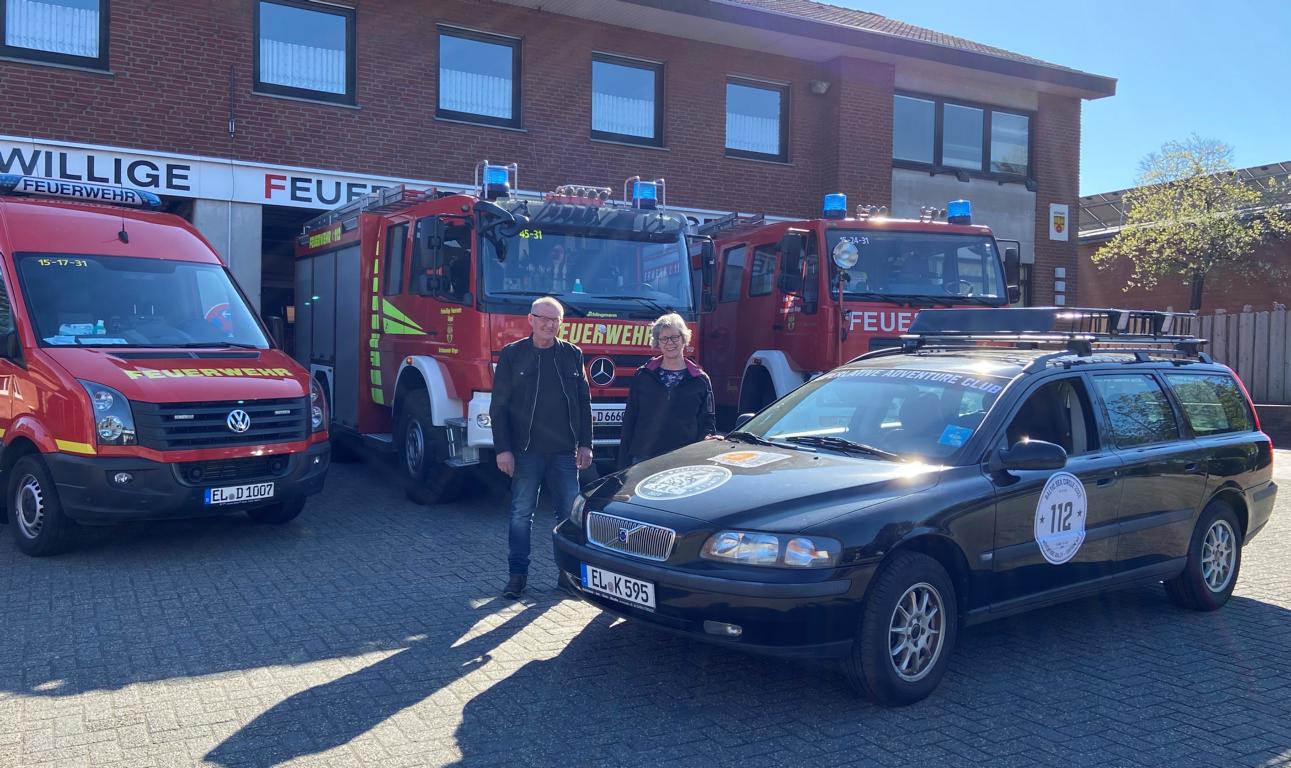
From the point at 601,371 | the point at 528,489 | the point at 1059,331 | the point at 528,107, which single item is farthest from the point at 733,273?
the point at 528,489

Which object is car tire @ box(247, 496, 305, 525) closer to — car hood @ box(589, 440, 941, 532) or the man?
the man

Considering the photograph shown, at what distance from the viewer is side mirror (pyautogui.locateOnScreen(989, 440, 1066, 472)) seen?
4.93 metres

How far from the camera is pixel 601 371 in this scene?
8.89 metres

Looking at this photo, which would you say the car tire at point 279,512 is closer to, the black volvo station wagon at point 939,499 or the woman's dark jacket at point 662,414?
the woman's dark jacket at point 662,414

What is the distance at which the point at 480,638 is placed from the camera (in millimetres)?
5449

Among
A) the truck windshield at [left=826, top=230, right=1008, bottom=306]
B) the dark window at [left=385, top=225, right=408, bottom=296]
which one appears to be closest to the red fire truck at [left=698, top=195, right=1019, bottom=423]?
the truck windshield at [left=826, top=230, right=1008, bottom=306]

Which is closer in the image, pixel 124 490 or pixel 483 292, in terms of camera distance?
pixel 124 490

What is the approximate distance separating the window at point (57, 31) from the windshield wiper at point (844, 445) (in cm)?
1102

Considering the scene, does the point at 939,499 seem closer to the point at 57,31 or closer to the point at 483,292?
the point at 483,292

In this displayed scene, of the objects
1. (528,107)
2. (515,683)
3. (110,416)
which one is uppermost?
(528,107)

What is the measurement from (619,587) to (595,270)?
186 inches

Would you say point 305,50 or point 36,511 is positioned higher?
point 305,50

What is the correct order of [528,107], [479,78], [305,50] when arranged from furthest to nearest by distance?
[528,107]
[479,78]
[305,50]

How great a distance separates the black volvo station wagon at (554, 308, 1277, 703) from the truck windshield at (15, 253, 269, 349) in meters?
4.20
